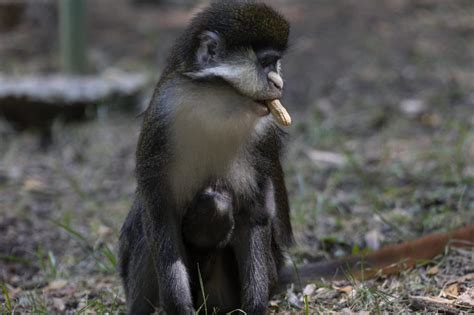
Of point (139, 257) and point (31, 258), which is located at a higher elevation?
point (139, 257)

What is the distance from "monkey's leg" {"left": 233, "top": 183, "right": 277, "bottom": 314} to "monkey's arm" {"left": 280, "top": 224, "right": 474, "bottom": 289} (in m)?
0.52

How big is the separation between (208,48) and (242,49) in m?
0.15

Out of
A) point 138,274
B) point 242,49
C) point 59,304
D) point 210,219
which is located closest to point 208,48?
point 242,49

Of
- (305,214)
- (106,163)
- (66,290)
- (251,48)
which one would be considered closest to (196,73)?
(251,48)

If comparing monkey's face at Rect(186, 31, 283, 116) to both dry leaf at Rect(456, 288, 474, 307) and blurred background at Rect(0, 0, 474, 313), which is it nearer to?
blurred background at Rect(0, 0, 474, 313)

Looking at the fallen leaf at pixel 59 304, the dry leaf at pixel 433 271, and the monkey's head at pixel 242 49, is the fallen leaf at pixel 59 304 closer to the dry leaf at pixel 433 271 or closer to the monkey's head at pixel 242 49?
the monkey's head at pixel 242 49

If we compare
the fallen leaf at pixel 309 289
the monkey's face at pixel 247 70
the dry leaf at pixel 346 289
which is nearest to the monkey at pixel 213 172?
the monkey's face at pixel 247 70

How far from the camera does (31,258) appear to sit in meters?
4.94

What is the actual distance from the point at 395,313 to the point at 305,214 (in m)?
1.77

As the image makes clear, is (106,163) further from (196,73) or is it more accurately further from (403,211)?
(196,73)

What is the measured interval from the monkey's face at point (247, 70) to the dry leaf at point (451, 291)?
48.2 inches

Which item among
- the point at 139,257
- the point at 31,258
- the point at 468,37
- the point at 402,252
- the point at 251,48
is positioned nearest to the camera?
the point at 251,48

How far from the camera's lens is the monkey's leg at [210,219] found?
336 cm

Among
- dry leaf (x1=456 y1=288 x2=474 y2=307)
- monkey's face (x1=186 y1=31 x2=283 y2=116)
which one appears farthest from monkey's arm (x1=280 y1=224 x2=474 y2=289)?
monkey's face (x1=186 y1=31 x2=283 y2=116)
